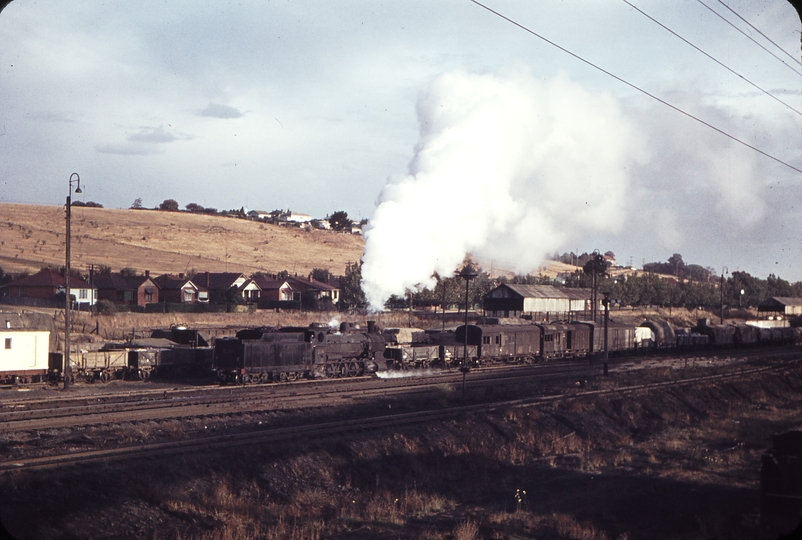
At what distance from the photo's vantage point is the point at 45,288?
2709 inches

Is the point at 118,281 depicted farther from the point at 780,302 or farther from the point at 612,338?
the point at 780,302

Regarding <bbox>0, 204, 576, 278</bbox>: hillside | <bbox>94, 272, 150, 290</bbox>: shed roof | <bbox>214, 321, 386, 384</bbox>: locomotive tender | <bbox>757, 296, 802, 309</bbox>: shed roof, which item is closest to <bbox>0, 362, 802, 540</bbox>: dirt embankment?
<bbox>214, 321, 386, 384</bbox>: locomotive tender

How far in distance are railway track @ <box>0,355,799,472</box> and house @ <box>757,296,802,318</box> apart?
8387cm

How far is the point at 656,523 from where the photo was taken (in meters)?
15.1

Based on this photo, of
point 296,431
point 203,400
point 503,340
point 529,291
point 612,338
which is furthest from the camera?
point 529,291

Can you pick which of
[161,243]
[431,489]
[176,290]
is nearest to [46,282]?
[176,290]

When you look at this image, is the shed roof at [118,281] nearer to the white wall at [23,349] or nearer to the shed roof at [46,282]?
the shed roof at [46,282]

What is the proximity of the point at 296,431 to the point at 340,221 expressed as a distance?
163927 millimetres

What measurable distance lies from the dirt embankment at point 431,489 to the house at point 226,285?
193ft

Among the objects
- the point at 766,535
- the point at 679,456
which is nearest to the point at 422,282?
the point at 679,456

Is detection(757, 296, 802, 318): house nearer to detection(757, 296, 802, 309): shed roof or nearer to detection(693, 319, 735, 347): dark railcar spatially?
detection(757, 296, 802, 309): shed roof

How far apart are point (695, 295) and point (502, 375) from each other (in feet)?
306

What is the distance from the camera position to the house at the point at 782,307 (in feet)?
349

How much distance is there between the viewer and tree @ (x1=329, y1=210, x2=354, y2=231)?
183m
